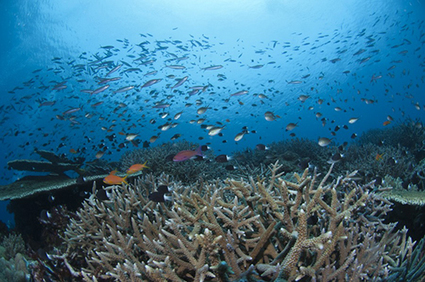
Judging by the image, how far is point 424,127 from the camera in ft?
Answer: 37.6

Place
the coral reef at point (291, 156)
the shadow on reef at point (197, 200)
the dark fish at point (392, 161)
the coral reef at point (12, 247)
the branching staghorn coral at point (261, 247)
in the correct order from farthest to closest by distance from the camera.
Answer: the coral reef at point (291, 156), the dark fish at point (392, 161), the coral reef at point (12, 247), the shadow on reef at point (197, 200), the branching staghorn coral at point (261, 247)

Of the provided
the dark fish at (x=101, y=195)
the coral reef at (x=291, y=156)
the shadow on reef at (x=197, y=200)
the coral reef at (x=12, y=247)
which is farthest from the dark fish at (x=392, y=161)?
the coral reef at (x=12, y=247)

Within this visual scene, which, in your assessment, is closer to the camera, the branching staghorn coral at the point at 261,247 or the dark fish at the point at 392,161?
the branching staghorn coral at the point at 261,247

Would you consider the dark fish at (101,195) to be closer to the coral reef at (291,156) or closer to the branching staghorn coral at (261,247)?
the branching staghorn coral at (261,247)

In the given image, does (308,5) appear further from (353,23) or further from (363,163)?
(363,163)

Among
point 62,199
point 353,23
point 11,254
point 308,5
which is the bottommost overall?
point 11,254

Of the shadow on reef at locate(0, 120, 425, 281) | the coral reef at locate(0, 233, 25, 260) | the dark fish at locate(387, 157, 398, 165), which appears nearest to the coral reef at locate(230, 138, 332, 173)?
the shadow on reef at locate(0, 120, 425, 281)

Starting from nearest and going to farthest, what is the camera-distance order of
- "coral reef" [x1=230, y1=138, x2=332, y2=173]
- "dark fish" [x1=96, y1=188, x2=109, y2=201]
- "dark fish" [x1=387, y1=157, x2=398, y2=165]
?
1. "dark fish" [x1=96, y1=188, x2=109, y2=201]
2. "dark fish" [x1=387, y1=157, x2=398, y2=165]
3. "coral reef" [x1=230, y1=138, x2=332, y2=173]

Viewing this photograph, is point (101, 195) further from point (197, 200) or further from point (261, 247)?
point (261, 247)

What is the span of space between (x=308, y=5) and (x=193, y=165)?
40.8 metres

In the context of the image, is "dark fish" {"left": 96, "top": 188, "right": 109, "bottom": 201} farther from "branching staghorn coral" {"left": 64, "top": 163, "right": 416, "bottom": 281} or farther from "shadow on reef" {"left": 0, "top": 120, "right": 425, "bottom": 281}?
"branching staghorn coral" {"left": 64, "top": 163, "right": 416, "bottom": 281}

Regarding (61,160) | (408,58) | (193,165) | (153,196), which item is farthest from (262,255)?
(408,58)

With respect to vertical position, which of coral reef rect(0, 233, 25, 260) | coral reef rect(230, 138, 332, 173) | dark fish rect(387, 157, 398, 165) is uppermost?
coral reef rect(230, 138, 332, 173)

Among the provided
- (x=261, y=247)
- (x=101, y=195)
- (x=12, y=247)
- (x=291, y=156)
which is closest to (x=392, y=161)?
(x=291, y=156)
